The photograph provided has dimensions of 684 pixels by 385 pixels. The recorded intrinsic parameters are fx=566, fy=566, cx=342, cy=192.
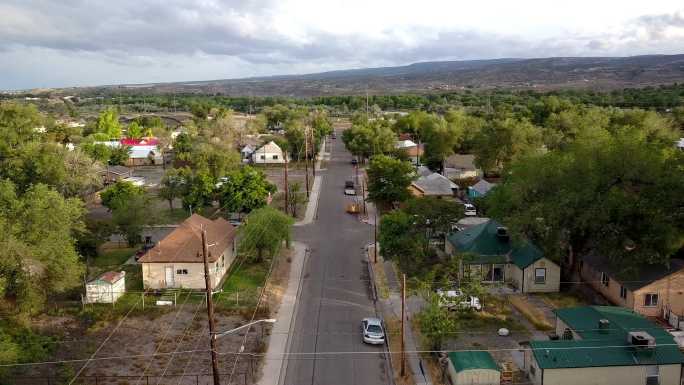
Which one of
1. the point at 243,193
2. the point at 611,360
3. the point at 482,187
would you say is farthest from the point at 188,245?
the point at 482,187

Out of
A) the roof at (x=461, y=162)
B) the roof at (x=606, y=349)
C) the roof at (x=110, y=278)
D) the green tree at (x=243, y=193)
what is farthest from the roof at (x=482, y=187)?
the roof at (x=110, y=278)

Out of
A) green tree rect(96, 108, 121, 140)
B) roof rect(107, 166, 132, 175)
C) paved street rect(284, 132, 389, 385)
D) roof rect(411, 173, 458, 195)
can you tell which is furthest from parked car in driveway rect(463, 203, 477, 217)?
green tree rect(96, 108, 121, 140)

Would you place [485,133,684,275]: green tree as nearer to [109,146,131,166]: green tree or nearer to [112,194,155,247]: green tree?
[112,194,155,247]: green tree

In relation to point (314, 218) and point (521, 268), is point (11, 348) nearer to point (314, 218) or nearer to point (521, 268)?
A: point (521, 268)

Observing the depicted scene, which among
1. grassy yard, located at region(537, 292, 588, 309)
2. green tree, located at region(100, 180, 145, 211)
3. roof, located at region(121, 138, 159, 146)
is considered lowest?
grassy yard, located at region(537, 292, 588, 309)

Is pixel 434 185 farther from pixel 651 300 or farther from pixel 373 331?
pixel 373 331
